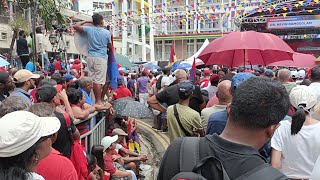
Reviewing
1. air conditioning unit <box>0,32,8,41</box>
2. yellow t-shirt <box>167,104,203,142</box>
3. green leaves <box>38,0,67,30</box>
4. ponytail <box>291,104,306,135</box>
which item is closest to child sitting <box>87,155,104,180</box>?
yellow t-shirt <box>167,104,203,142</box>

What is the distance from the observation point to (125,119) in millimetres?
6516

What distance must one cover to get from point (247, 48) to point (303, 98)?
352cm

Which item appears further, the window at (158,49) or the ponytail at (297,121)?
the window at (158,49)

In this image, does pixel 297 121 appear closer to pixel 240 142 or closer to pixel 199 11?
pixel 240 142

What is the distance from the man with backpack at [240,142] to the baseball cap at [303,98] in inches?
62.6

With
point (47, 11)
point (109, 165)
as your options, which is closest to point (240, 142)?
point (109, 165)

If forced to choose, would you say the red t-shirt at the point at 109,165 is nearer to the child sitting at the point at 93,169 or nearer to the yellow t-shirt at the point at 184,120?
the child sitting at the point at 93,169

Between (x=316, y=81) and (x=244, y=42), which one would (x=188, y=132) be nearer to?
(x=316, y=81)

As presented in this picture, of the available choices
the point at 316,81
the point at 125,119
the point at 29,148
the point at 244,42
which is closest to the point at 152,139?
the point at 125,119

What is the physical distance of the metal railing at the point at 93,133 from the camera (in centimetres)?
466

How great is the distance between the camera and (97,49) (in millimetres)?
5852

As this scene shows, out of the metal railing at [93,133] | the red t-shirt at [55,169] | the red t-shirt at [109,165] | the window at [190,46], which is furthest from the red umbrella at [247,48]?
the window at [190,46]

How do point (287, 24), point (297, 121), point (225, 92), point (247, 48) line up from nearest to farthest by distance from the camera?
point (297, 121), point (225, 92), point (247, 48), point (287, 24)

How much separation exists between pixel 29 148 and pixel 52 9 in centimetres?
1180
